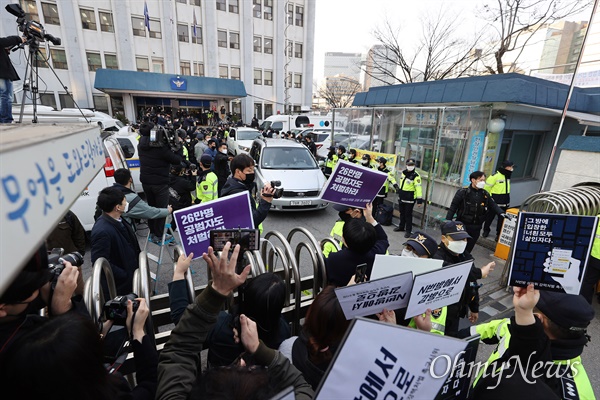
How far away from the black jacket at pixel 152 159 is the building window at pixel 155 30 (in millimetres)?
27465

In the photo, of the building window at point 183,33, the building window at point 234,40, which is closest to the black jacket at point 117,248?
the building window at point 183,33

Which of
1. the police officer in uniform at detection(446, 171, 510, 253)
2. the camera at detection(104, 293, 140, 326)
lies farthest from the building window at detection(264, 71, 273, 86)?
the camera at detection(104, 293, 140, 326)

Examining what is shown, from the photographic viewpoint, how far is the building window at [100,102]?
26.0 m

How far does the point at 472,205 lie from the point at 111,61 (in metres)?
30.7

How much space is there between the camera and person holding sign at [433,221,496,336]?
9.13 feet

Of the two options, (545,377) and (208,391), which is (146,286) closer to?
(208,391)

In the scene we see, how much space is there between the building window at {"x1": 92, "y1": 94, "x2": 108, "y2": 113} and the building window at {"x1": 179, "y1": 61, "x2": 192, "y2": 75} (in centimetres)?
710

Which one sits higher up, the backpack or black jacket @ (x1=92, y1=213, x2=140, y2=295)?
black jacket @ (x1=92, y1=213, x2=140, y2=295)

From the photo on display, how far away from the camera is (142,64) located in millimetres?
27031

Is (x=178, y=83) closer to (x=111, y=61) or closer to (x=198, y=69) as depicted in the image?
(x=198, y=69)

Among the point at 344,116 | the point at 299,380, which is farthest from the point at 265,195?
the point at 344,116

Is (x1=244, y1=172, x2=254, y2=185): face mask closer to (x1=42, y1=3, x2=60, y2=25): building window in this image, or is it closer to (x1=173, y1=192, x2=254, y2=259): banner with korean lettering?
(x1=173, y1=192, x2=254, y2=259): banner with korean lettering

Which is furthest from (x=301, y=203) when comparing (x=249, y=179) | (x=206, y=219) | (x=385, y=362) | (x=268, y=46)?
(x=268, y=46)

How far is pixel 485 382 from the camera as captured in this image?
1.60m
